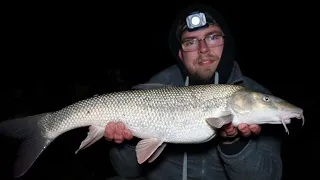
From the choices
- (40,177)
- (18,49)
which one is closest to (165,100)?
(40,177)

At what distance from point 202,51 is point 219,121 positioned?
0.98 m

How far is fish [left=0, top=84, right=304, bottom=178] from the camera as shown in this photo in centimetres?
240

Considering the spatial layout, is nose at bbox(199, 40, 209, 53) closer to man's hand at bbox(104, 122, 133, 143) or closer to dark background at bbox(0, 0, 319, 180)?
man's hand at bbox(104, 122, 133, 143)

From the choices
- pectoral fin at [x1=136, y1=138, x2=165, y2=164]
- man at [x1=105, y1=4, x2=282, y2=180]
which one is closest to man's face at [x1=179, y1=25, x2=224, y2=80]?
man at [x1=105, y1=4, x2=282, y2=180]

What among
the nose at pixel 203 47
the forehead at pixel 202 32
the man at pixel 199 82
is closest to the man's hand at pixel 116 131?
the man at pixel 199 82

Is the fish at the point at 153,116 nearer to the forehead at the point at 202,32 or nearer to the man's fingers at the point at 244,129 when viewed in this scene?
the man's fingers at the point at 244,129

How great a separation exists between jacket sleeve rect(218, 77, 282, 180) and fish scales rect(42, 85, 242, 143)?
0.28 m

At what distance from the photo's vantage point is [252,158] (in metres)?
2.58

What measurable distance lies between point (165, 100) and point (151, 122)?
8.3 inches

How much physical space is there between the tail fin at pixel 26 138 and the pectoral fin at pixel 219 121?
128 centimetres

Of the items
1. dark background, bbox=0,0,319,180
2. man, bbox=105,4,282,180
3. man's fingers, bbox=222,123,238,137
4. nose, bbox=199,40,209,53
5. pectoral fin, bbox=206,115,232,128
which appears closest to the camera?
pectoral fin, bbox=206,115,232,128

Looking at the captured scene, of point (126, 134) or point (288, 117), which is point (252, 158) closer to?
point (288, 117)

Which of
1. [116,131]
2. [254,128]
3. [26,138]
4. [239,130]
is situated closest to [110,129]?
[116,131]

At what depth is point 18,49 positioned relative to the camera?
23.2 meters
